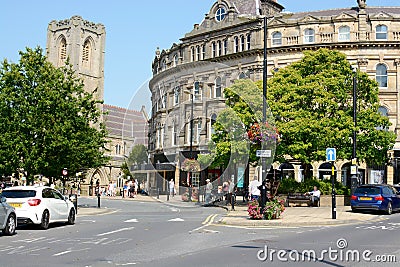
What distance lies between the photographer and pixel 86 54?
94438 millimetres

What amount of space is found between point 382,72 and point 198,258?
46.6m

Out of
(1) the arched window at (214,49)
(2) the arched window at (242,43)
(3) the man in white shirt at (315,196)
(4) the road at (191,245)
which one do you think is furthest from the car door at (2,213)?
(1) the arched window at (214,49)

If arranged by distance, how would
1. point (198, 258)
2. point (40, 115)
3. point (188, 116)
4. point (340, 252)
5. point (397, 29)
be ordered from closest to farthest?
point (198, 258) → point (340, 252) → point (40, 115) → point (397, 29) → point (188, 116)

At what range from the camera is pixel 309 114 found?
37125mm

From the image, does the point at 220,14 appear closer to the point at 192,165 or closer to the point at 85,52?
the point at 192,165

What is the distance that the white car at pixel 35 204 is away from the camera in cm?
1852

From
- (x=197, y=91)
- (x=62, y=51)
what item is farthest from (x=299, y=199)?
(x=62, y=51)

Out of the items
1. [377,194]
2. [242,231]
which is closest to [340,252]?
[242,231]

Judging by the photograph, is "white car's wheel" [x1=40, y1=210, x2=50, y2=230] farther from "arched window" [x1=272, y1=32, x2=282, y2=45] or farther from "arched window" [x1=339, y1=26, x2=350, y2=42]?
"arched window" [x1=339, y1=26, x2=350, y2=42]

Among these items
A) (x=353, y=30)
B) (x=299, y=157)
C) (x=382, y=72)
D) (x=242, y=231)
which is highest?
(x=353, y=30)

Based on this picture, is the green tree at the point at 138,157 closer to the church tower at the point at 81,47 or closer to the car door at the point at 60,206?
the car door at the point at 60,206

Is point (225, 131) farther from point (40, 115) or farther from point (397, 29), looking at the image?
point (397, 29)

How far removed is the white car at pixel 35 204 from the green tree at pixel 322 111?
19475 mm

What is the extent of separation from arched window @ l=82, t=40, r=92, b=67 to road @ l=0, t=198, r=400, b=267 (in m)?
76.6
